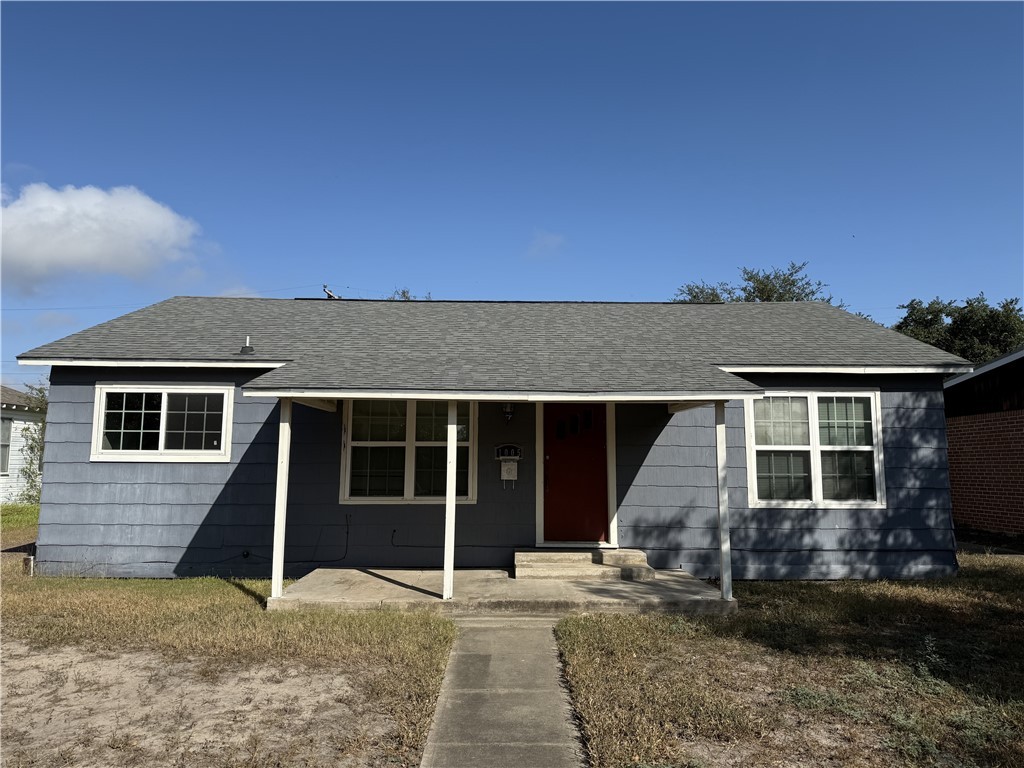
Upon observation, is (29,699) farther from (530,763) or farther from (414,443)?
(414,443)

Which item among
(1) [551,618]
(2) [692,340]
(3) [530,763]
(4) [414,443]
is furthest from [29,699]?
(2) [692,340]

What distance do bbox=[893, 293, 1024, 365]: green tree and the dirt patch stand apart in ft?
104

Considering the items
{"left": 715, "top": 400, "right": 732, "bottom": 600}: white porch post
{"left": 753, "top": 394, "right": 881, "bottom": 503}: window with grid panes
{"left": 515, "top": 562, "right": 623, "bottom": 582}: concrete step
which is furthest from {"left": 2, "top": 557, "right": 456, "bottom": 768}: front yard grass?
{"left": 753, "top": 394, "right": 881, "bottom": 503}: window with grid panes

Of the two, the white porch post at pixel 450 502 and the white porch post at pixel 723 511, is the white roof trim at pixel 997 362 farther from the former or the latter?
the white porch post at pixel 450 502

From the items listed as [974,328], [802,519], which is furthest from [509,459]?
[974,328]

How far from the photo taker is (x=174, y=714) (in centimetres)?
418

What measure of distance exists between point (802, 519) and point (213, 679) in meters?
7.37

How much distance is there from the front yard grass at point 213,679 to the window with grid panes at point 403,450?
2.21 m

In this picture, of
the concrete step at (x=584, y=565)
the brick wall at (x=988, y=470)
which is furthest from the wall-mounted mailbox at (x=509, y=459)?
the brick wall at (x=988, y=470)

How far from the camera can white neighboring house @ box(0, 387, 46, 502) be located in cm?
1738

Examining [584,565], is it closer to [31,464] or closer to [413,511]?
[413,511]

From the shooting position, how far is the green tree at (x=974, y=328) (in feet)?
91.8

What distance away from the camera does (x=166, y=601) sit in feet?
22.9

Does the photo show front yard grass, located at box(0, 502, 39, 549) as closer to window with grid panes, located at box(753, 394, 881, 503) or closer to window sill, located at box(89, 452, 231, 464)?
window sill, located at box(89, 452, 231, 464)
